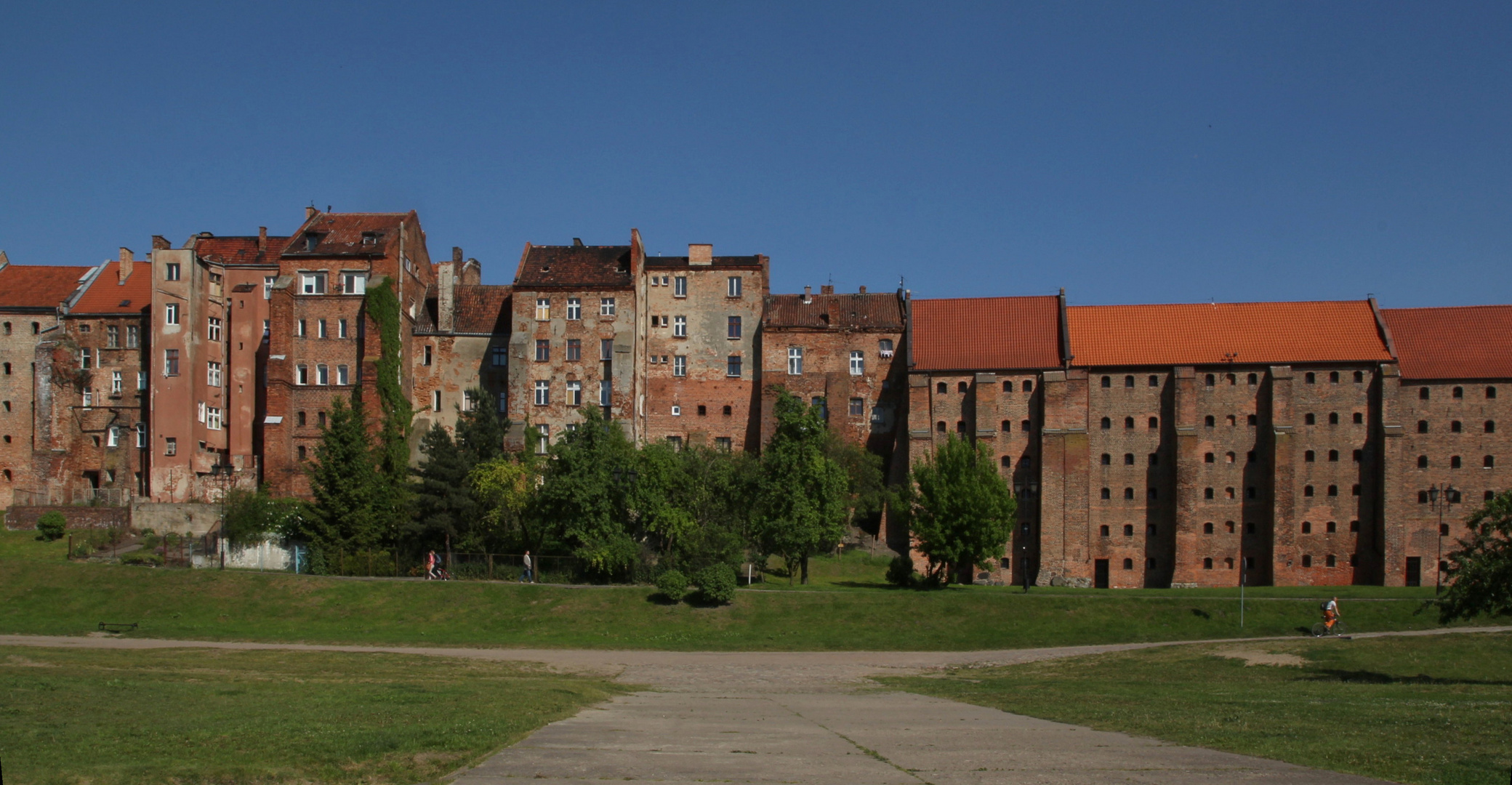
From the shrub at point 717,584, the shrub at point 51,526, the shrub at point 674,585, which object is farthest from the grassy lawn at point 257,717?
the shrub at point 51,526

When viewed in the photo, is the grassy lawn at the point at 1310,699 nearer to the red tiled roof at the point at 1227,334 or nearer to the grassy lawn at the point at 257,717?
the grassy lawn at the point at 257,717

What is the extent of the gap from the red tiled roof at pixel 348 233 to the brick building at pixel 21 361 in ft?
49.7

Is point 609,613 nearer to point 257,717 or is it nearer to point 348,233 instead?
point 257,717

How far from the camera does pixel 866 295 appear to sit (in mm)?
75812

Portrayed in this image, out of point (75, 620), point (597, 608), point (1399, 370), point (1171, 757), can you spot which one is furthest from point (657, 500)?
point (1399, 370)

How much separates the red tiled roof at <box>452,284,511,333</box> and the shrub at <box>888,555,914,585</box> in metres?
30.4

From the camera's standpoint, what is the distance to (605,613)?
48438 mm

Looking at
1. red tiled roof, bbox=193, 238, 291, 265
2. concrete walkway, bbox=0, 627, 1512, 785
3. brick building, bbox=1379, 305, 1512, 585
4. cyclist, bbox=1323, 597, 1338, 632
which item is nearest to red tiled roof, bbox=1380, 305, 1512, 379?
brick building, bbox=1379, 305, 1512, 585

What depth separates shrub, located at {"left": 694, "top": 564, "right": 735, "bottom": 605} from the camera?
48594 millimetres

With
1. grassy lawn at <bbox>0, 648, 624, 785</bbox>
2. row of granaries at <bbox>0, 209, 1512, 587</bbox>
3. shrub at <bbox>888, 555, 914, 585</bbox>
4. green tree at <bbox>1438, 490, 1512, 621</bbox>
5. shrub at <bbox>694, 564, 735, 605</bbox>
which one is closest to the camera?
grassy lawn at <bbox>0, 648, 624, 785</bbox>

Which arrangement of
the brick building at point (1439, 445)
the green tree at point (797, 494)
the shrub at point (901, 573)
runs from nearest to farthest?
the green tree at point (797, 494)
the shrub at point (901, 573)
the brick building at point (1439, 445)

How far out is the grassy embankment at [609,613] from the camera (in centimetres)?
4494

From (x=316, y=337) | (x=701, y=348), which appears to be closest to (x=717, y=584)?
(x=701, y=348)

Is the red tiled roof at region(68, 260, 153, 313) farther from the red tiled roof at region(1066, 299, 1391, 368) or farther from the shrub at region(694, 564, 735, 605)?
the red tiled roof at region(1066, 299, 1391, 368)
